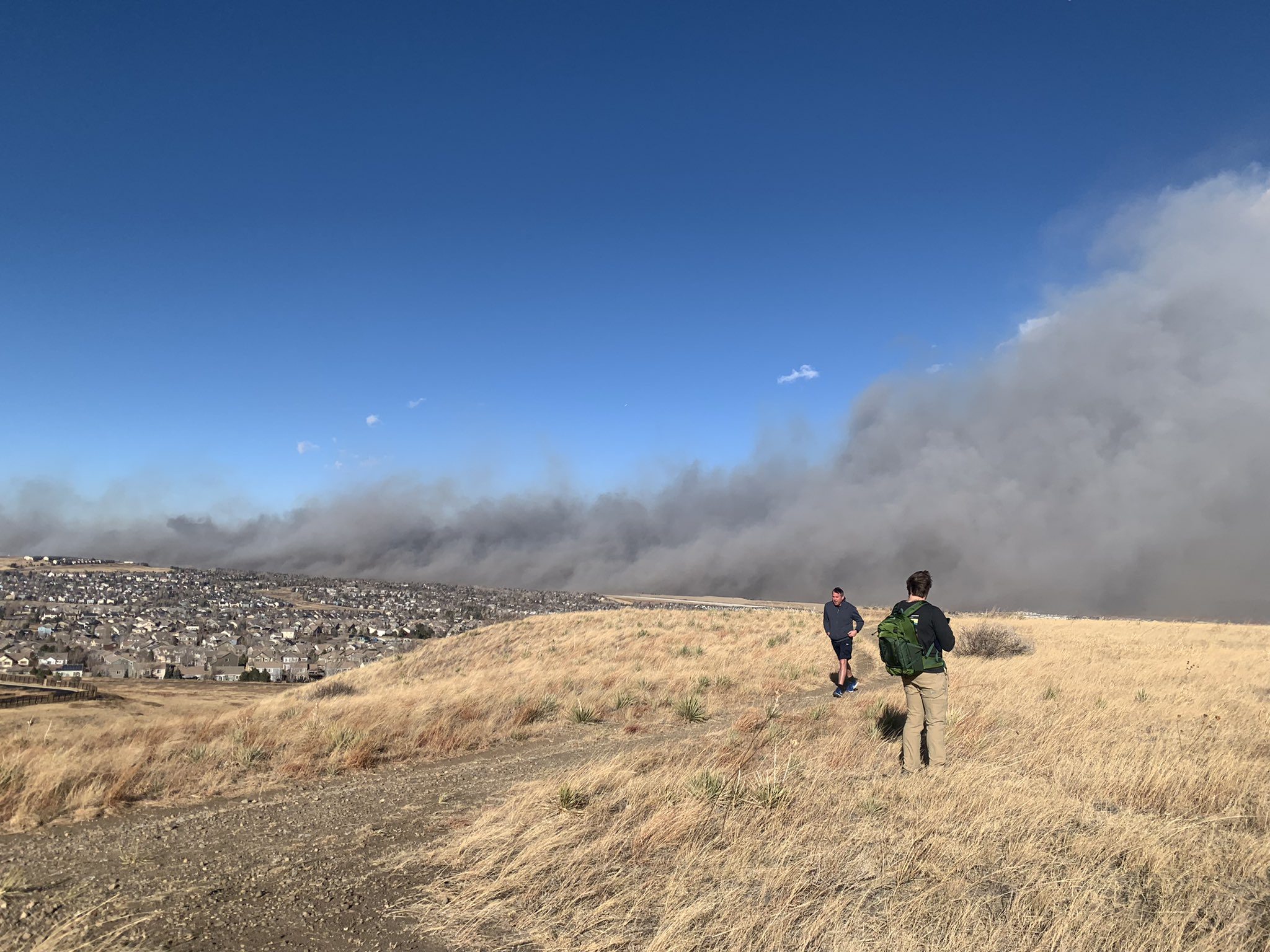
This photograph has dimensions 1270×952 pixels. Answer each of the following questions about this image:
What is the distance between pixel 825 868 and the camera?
508 centimetres

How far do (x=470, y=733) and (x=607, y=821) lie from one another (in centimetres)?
576

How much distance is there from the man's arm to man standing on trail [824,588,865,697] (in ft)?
22.6

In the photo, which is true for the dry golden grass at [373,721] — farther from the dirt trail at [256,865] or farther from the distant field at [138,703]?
the dirt trail at [256,865]

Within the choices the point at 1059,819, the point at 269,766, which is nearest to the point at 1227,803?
the point at 1059,819

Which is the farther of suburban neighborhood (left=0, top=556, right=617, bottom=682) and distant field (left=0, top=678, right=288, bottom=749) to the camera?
suburban neighborhood (left=0, top=556, right=617, bottom=682)

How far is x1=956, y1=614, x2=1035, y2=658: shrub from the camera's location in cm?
2150

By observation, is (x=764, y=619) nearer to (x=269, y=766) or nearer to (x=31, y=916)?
(x=269, y=766)

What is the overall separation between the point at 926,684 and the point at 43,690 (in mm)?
37651

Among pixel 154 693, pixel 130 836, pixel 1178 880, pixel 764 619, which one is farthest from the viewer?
pixel 764 619

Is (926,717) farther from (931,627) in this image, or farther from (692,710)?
(692,710)

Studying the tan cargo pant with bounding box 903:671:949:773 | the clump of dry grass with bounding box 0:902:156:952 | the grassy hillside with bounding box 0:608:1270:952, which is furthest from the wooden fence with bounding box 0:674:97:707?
the tan cargo pant with bounding box 903:671:949:773

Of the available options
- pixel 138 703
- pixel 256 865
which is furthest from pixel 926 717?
pixel 138 703

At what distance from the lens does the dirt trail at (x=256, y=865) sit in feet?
14.5

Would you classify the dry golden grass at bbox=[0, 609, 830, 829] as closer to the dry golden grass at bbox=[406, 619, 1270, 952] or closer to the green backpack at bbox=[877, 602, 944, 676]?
the dry golden grass at bbox=[406, 619, 1270, 952]
